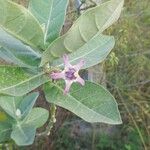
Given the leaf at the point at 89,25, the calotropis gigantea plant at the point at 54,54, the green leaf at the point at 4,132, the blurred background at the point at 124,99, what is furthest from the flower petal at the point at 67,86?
the blurred background at the point at 124,99

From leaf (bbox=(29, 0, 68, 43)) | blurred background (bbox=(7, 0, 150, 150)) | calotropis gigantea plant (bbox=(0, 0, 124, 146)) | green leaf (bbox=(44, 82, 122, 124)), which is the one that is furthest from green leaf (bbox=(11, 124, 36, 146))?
blurred background (bbox=(7, 0, 150, 150))

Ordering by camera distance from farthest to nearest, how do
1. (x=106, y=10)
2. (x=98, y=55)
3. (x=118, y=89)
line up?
(x=118, y=89) < (x=98, y=55) < (x=106, y=10)

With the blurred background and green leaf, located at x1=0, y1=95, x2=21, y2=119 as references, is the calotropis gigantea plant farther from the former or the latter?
the blurred background

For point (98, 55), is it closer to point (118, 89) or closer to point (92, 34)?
point (92, 34)

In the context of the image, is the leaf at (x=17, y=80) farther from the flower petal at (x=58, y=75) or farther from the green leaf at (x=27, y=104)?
the green leaf at (x=27, y=104)

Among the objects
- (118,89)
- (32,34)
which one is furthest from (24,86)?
(118,89)

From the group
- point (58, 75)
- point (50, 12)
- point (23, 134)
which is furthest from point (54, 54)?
point (23, 134)
